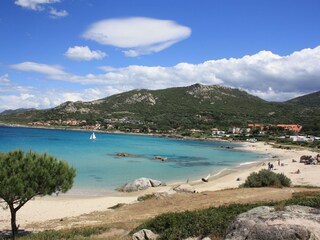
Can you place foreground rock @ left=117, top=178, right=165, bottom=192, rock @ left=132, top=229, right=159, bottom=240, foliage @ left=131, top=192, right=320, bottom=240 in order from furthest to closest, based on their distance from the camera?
1. foreground rock @ left=117, top=178, right=165, bottom=192
2. rock @ left=132, top=229, right=159, bottom=240
3. foliage @ left=131, top=192, right=320, bottom=240

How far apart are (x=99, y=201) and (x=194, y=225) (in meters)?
20.8

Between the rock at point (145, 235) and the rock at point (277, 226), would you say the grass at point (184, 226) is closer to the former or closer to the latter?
the rock at point (145, 235)

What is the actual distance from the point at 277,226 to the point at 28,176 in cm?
1491

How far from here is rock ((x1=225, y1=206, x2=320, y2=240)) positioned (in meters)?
7.32

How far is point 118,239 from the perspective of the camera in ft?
47.4

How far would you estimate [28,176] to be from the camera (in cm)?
1905

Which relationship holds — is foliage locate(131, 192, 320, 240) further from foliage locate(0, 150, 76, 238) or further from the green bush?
the green bush

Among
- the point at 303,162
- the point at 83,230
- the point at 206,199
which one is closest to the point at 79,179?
the point at 206,199

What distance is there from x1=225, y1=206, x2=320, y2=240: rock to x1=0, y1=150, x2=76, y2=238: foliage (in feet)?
43.6

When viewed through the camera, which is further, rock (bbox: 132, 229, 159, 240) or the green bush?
the green bush

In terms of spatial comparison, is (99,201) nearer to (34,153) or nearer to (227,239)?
(34,153)

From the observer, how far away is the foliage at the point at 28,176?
18328mm

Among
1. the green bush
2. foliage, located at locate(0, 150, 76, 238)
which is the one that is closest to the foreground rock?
the green bush

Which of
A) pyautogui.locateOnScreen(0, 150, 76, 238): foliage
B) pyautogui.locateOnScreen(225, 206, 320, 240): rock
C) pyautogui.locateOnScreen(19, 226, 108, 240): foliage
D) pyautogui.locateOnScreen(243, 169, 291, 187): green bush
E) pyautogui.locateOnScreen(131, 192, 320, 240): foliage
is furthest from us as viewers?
pyautogui.locateOnScreen(243, 169, 291, 187): green bush
